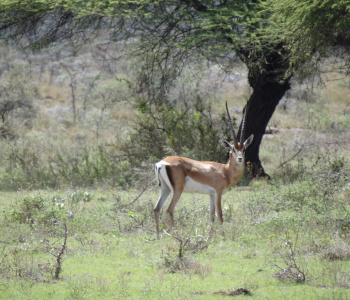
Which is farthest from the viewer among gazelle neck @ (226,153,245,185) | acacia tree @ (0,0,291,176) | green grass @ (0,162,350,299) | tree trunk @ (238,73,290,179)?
tree trunk @ (238,73,290,179)

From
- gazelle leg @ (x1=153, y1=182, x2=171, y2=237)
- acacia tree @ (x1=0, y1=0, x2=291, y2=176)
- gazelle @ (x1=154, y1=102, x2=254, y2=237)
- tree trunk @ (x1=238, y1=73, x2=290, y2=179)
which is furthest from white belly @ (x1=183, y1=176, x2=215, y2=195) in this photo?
tree trunk @ (x1=238, y1=73, x2=290, y2=179)

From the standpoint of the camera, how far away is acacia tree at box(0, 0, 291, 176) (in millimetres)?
11292

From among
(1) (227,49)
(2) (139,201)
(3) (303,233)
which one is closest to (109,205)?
(2) (139,201)

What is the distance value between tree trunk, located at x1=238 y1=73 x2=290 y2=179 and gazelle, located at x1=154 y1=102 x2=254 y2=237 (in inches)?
166

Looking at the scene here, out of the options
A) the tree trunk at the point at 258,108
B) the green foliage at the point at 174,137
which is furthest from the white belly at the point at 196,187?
the green foliage at the point at 174,137

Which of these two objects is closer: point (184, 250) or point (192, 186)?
point (184, 250)

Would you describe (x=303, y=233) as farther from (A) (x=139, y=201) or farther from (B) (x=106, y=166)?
(B) (x=106, y=166)

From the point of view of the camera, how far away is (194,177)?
8.43 m

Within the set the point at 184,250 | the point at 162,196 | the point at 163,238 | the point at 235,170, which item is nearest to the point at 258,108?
the point at 235,170

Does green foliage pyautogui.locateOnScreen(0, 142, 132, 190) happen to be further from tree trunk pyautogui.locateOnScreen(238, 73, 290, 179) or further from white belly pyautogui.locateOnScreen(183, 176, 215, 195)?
white belly pyautogui.locateOnScreen(183, 176, 215, 195)

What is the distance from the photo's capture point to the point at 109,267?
660 cm

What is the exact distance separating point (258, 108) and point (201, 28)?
8.55 ft

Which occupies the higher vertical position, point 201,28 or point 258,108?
point 201,28

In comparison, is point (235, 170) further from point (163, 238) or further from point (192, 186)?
point (163, 238)
